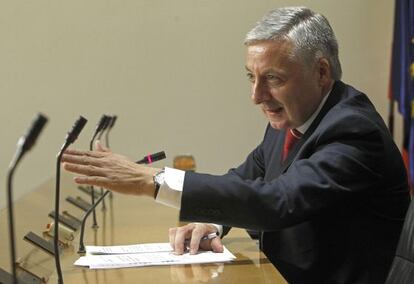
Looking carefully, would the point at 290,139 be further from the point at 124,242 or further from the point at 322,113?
the point at 124,242

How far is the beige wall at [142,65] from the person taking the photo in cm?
513

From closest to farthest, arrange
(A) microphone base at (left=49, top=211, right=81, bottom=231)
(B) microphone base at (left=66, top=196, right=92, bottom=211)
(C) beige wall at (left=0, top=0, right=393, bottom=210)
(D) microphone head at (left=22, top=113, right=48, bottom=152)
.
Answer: (D) microphone head at (left=22, top=113, right=48, bottom=152), (A) microphone base at (left=49, top=211, right=81, bottom=231), (B) microphone base at (left=66, top=196, right=92, bottom=211), (C) beige wall at (left=0, top=0, right=393, bottom=210)

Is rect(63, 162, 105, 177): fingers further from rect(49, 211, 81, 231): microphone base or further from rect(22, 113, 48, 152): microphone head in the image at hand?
rect(49, 211, 81, 231): microphone base

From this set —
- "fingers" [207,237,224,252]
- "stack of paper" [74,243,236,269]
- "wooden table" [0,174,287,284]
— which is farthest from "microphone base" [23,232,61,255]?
"fingers" [207,237,224,252]

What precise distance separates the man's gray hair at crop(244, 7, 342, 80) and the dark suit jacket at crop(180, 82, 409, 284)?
15cm

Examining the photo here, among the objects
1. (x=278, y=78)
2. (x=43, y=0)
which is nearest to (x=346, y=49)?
(x=43, y=0)

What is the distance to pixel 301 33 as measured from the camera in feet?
7.13

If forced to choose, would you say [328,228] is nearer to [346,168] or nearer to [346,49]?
[346,168]

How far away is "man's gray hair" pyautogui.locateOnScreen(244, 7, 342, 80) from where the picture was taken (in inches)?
85.5

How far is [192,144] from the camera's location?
525 centimetres

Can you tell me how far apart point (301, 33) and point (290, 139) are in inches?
16.5

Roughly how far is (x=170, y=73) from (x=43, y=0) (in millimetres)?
1103

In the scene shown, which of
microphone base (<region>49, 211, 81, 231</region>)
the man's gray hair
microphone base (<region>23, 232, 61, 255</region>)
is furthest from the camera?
microphone base (<region>49, 211, 81, 231</region>)

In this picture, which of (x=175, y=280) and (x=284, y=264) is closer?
(x=175, y=280)
